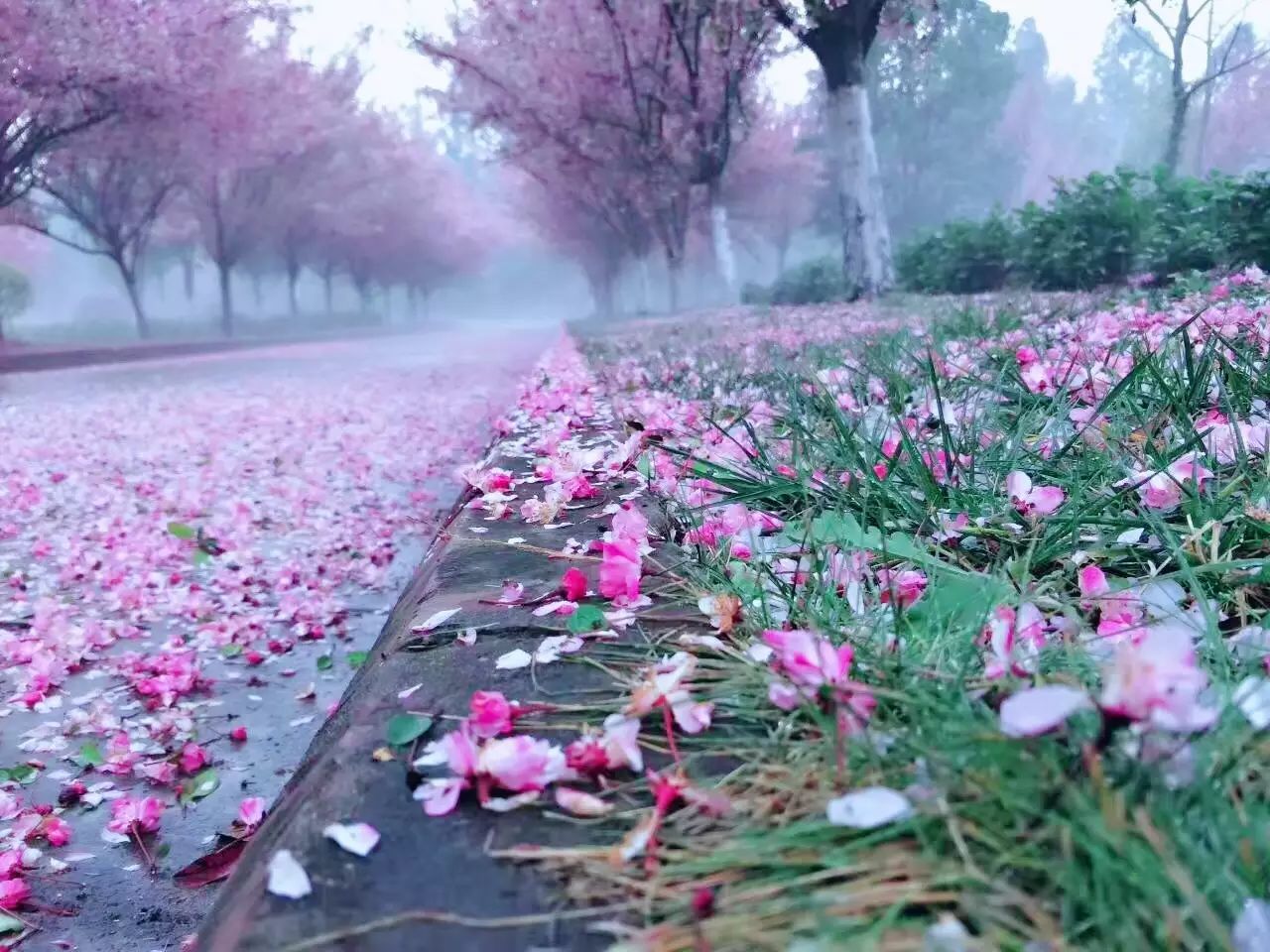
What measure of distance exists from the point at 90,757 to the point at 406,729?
72.8 inches

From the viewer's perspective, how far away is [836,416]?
6.57 feet

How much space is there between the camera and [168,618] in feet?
12.3

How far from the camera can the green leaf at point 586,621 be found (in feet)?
4.50

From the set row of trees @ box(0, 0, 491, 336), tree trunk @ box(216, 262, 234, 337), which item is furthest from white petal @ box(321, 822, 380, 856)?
tree trunk @ box(216, 262, 234, 337)

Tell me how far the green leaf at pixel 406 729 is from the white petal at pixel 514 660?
19 cm

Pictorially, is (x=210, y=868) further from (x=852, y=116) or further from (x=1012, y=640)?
(x=852, y=116)

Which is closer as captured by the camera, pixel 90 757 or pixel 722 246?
pixel 90 757

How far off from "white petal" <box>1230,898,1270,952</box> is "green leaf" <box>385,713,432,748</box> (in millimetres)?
802

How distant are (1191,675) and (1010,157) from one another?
47655 mm

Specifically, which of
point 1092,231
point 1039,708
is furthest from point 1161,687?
point 1092,231

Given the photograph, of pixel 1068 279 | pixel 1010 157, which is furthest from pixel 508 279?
pixel 1068 279

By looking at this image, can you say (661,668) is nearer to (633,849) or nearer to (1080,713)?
(633,849)

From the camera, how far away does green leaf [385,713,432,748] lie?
3.51ft

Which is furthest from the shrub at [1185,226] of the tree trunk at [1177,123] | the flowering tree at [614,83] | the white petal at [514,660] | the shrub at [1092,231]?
the tree trunk at [1177,123]
